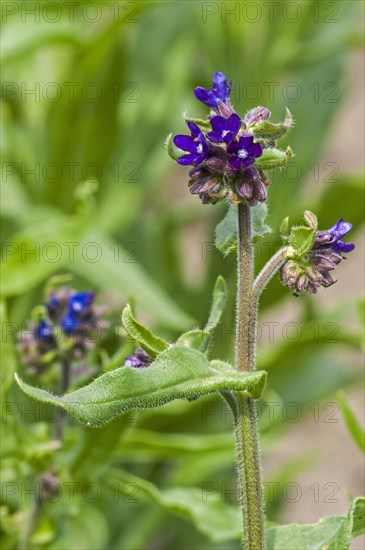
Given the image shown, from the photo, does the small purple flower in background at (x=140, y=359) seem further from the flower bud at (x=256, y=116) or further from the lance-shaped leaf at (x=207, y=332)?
the flower bud at (x=256, y=116)

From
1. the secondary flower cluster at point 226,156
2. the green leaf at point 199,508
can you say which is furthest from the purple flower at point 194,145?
the green leaf at point 199,508

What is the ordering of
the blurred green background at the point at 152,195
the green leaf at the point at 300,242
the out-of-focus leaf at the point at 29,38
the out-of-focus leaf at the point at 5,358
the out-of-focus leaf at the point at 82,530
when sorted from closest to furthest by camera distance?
the green leaf at the point at 300,242 < the out-of-focus leaf at the point at 5,358 < the out-of-focus leaf at the point at 82,530 < the blurred green background at the point at 152,195 < the out-of-focus leaf at the point at 29,38

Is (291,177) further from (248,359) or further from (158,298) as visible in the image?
(248,359)

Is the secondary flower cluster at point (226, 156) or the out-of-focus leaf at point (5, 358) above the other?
the secondary flower cluster at point (226, 156)

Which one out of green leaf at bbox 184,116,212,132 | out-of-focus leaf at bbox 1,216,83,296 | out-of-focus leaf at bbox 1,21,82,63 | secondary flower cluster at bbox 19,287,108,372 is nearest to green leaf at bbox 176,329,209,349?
green leaf at bbox 184,116,212,132

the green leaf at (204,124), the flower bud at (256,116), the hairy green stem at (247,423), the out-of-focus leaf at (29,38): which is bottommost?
the hairy green stem at (247,423)

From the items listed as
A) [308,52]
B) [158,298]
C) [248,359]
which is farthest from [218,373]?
[308,52]
